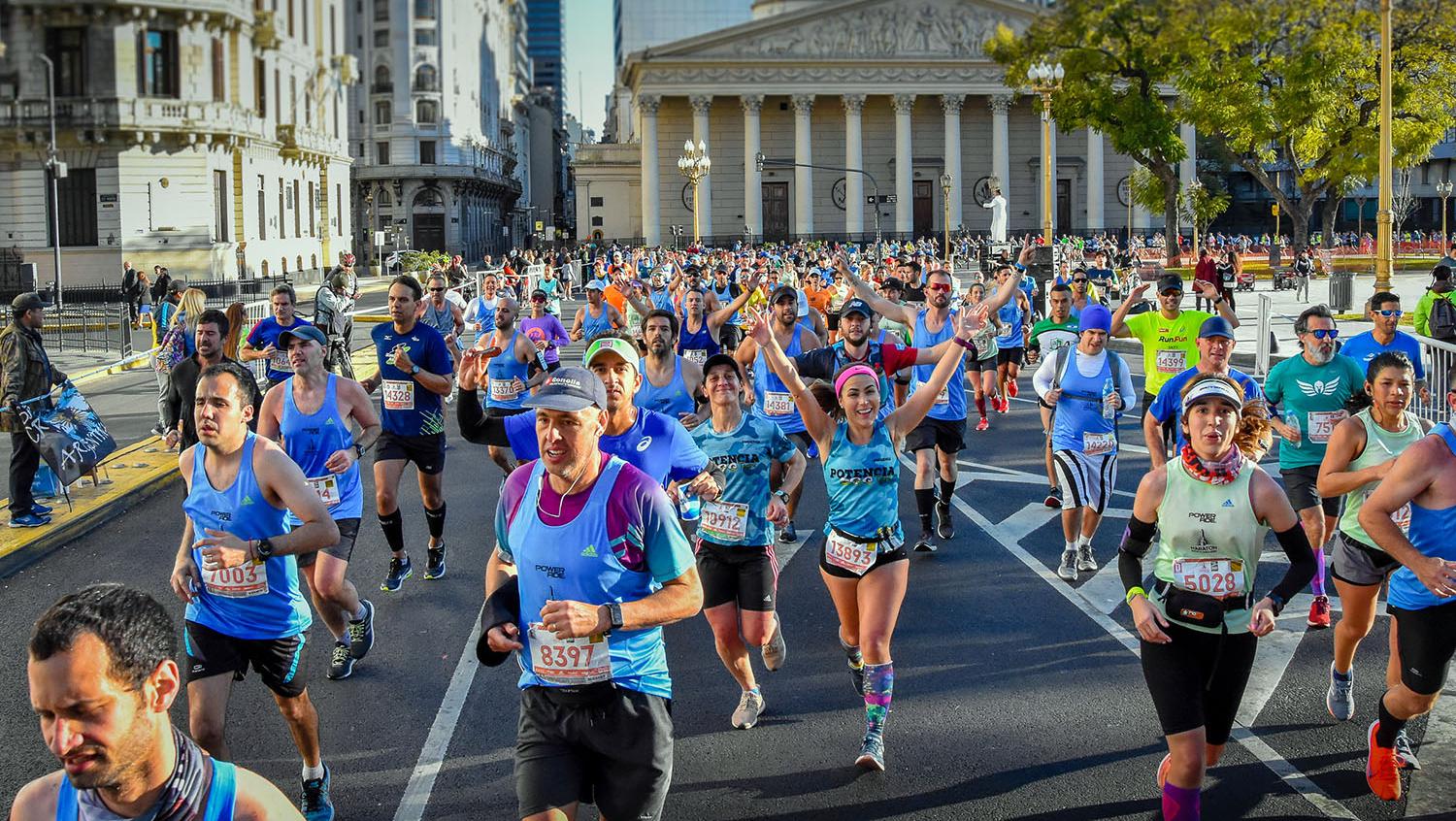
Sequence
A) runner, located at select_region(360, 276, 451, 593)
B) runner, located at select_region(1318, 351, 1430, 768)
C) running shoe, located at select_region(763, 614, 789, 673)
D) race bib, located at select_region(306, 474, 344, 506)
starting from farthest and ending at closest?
1. runner, located at select_region(360, 276, 451, 593)
2. race bib, located at select_region(306, 474, 344, 506)
3. running shoe, located at select_region(763, 614, 789, 673)
4. runner, located at select_region(1318, 351, 1430, 768)

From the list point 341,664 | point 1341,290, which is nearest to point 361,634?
point 341,664

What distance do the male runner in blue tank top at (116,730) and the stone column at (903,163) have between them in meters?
87.8

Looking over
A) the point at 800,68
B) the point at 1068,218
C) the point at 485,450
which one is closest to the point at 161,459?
the point at 485,450

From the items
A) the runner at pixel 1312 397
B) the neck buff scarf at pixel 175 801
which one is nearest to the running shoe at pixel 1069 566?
the runner at pixel 1312 397

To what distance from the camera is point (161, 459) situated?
15953 millimetres

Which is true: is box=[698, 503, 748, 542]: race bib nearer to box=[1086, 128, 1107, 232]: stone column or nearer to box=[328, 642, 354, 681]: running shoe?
box=[328, 642, 354, 681]: running shoe

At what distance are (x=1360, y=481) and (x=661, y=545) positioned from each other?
12.4 feet

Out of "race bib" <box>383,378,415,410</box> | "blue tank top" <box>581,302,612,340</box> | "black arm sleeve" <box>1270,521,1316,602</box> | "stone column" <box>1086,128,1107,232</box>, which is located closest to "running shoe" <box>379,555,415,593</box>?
"race bib" <box>383,378,415,410</box>

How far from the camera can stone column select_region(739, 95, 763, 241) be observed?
88.8 meters

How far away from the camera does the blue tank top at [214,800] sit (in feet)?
9.68

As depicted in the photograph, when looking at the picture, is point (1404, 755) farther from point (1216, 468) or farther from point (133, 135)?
point (133, 135)

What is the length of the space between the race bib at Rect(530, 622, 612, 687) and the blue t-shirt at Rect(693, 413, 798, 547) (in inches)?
108

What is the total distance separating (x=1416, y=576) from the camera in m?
5.60

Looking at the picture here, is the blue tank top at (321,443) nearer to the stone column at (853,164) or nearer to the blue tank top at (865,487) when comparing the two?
the blue tank top at (865,487)
